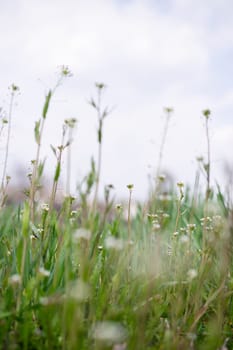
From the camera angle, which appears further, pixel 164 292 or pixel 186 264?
pixel 164 292

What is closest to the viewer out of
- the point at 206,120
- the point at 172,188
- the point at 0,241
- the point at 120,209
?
the point at 206,120

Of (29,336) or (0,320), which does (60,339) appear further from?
(0,320)

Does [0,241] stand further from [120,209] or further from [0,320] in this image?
[0,320]

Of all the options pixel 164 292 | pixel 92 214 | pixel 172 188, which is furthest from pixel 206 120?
pixel 172 188

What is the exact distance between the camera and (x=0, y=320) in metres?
1.65

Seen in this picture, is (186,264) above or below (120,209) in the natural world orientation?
below

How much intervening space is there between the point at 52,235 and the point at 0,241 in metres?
0.36

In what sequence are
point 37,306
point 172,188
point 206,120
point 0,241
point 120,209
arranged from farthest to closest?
point 172,188 < point 0,241 < point 120,209 < point 206,120 < point 37,306

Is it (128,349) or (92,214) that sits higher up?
(92,214)

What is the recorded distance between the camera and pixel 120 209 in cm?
230

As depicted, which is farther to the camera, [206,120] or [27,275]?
[27,275]

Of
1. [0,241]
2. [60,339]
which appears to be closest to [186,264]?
[60,339]

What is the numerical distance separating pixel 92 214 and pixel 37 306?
365mm

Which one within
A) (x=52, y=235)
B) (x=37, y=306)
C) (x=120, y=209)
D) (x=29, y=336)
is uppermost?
(x=120, y=209)
